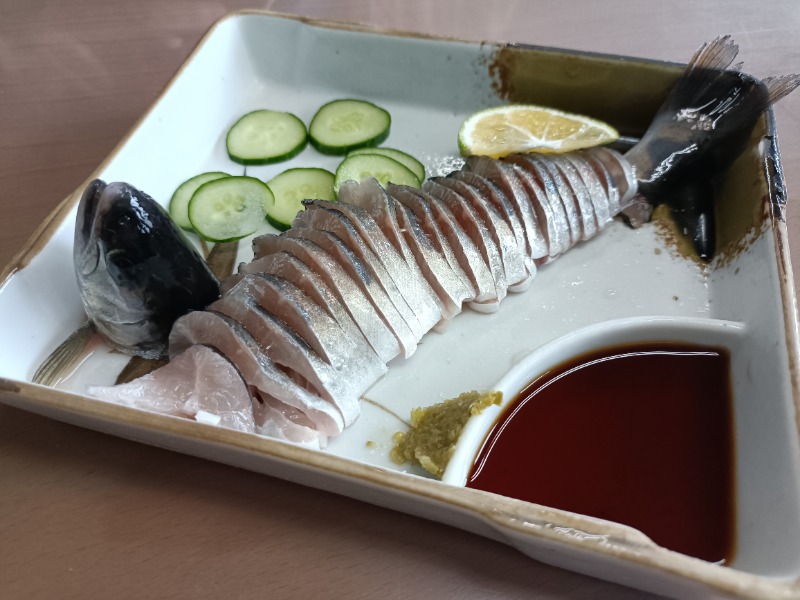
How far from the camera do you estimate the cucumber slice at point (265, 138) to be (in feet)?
9.48

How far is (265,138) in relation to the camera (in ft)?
9.68

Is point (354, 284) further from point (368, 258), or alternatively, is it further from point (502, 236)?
point (502, 236)

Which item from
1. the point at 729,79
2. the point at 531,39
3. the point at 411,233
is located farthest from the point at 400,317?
the point at 531,39

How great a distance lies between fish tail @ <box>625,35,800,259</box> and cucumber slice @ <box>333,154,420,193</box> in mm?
986

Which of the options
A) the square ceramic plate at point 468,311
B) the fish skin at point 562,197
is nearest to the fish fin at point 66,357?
the square ceramic plate at point 468,311

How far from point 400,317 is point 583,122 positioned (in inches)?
53.6

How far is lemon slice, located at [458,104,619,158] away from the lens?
2680 mm

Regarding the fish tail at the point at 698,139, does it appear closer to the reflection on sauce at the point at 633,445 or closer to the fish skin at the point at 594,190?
the fish skin at the point at 594,190

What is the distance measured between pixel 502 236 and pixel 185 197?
1.41 meters

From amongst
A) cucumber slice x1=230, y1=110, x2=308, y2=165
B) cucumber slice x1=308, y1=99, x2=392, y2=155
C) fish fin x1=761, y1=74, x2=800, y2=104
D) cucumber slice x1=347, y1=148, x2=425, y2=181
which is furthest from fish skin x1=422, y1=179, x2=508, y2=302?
fish fin x1=761, y1=74, x2=800, y2=104

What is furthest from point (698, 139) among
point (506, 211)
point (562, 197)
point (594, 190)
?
point (506, 211)

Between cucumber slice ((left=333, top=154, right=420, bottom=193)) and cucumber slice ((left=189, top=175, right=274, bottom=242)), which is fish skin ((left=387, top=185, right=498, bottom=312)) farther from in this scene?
cucumber slice ((left=189, top=175, right=274, bottom=242))

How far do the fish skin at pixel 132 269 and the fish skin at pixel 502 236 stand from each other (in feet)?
3.37

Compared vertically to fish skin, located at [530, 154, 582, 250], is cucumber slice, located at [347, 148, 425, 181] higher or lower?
higher
